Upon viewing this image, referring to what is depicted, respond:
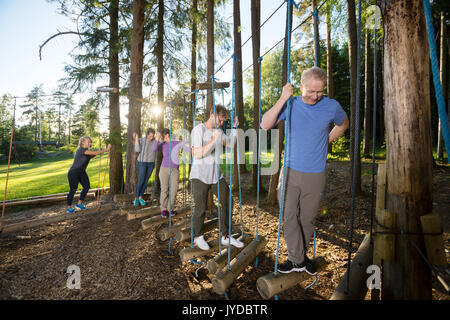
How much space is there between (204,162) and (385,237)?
2.06 metres

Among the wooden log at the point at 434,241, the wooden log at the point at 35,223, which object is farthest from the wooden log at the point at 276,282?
the wooden log at the point at 35,223

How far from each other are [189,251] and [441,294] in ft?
9.94

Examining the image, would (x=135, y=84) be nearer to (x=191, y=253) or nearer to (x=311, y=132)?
(x=191, y=253)

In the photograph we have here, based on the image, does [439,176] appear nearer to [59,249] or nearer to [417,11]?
[417,11]

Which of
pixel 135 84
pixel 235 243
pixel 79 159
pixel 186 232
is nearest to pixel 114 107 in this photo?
pixel 135 84

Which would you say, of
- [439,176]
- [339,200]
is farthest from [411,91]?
[439,176]

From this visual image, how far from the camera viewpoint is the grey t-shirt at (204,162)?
2.93 metres

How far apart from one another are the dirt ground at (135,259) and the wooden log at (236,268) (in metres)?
0.40

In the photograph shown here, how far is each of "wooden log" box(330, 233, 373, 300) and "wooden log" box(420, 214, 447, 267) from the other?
1.78ft

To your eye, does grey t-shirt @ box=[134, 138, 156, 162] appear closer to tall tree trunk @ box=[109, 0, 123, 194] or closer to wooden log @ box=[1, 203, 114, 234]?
wooden log @ box=[1, 203, 114, 234]

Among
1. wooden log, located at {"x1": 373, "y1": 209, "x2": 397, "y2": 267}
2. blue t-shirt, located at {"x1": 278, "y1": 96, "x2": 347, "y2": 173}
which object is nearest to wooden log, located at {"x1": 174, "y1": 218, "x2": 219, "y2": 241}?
blue t-shirt, located at {"x1": 278, "y1": 96, "x2": 347, "y2": 173}

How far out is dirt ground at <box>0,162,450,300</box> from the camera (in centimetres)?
275

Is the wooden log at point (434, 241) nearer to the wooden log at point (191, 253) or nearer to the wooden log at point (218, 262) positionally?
the wooden log at point (218, 262)

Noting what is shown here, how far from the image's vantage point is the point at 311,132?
6.56 ft
